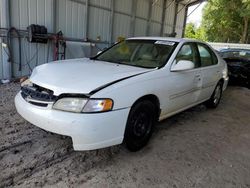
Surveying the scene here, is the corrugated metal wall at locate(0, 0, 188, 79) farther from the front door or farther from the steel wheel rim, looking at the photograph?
the steel wheel rim

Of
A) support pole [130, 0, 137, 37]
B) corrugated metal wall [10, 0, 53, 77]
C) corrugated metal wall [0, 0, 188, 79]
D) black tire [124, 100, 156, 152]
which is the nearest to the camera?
black tire [124, 100, 156, 152]

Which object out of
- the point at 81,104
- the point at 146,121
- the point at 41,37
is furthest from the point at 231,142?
the point at 41,37

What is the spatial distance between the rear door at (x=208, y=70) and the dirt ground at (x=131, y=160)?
2.77ft

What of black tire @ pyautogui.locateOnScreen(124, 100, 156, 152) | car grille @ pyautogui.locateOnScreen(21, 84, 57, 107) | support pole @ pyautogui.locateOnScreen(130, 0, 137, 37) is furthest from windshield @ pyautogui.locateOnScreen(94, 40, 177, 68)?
→ support pole @ pyautogui.locateOnScreen(130, 0, 137, 37)

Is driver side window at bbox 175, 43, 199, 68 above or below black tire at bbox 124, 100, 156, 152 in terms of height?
above

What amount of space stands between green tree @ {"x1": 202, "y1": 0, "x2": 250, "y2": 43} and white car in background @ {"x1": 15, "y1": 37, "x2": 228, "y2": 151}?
63.2 ft

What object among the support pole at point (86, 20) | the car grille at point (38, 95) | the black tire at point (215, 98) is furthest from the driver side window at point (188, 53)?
the support pole at point (86, 20)

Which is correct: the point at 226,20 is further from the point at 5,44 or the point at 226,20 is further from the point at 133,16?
the point at 5,44

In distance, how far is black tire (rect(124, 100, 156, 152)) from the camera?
2.80 metres

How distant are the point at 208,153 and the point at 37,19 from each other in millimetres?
6047

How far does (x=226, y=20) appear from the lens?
24.5 meters

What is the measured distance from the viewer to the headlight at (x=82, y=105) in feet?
7.86

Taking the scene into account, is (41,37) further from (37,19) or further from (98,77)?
(98,77)

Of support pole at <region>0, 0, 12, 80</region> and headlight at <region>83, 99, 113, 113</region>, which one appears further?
support pole at <region>0, 0, 12, 80</region>
